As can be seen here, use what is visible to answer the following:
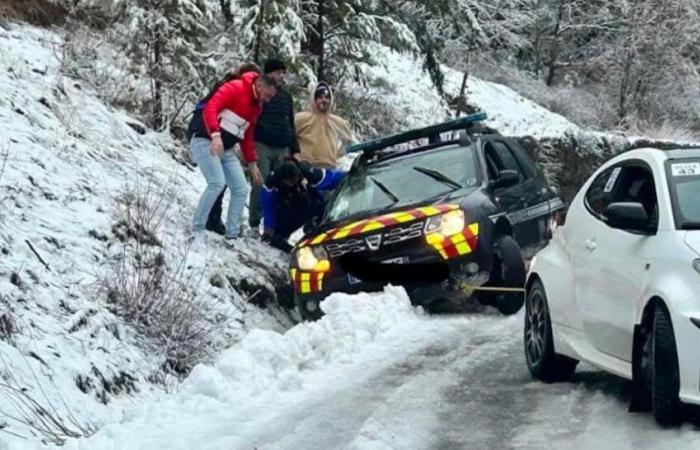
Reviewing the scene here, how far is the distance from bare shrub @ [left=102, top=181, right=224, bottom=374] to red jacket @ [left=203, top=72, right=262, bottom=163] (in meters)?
1.70

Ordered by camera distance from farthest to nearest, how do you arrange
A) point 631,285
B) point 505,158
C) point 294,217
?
point 294,217 → point 505,158 → point 631,285

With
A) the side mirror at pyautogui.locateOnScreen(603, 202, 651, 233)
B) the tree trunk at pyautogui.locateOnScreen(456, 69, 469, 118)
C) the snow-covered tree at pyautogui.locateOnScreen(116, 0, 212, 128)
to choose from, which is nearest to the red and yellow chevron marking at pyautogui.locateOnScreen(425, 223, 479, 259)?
the side mirror at pyautogui.locateOnScreen(603, 202, 651, 233)

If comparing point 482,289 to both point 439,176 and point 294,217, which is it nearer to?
point 439,176

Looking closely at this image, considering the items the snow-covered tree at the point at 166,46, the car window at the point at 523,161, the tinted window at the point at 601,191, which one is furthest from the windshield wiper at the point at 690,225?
the snow-covered tree at the point at 166,46

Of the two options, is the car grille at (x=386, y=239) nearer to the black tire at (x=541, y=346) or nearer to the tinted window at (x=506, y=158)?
the tinted window at (x=506, y=158)

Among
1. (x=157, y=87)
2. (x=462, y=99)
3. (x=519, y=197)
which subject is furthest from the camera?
(x=462, y=99)

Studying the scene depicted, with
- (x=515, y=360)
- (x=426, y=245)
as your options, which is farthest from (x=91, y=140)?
(x=515, y=360)

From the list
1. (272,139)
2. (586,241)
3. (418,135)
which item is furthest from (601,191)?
(272,139)

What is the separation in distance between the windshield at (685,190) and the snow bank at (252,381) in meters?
2.53

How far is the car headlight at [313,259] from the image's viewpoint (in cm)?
1089

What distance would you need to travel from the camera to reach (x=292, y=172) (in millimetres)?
12633

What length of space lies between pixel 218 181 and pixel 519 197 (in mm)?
3085

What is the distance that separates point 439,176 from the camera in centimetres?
1170

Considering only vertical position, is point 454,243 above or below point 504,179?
below
